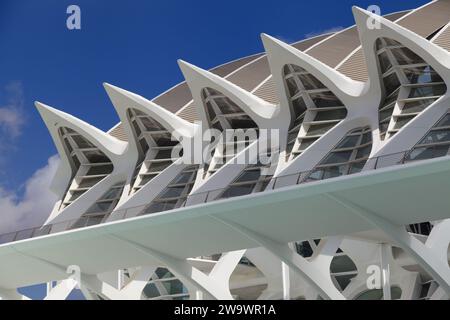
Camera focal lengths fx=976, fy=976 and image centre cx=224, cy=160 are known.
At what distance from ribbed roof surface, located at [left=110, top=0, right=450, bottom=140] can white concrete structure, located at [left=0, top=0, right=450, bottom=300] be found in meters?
0.12

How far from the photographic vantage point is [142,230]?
1272 inches

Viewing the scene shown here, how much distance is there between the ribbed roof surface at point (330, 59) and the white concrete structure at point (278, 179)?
12 centimetres

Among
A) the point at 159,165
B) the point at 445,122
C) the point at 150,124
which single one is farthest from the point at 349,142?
the point at 150,124

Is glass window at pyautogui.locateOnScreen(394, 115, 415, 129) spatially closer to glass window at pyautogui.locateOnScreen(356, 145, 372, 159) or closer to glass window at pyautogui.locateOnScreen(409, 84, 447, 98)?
glass window at pyautogui.locateOnScreen(409, 84, 447, 98)

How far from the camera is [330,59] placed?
4041 cm

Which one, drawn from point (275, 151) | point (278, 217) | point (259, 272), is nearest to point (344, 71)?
point (275, 151)

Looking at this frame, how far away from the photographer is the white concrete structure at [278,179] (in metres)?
28.9

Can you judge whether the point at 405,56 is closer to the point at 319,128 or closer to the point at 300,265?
the point at 319,128

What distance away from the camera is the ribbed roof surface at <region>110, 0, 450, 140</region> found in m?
38.1

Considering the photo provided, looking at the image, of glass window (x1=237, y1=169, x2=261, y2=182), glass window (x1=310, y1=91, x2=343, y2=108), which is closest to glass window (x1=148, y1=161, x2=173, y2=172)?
glass window (x1=237, y1=169, x2=261, y2=182)

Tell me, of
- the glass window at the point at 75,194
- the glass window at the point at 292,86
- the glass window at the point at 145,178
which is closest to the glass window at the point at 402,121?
the glass window at the point at 292,86

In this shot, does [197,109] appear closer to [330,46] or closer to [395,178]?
[330,46]

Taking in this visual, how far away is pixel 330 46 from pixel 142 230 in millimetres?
14327

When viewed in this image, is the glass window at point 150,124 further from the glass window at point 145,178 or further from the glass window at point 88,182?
the glass window at point 88,182
